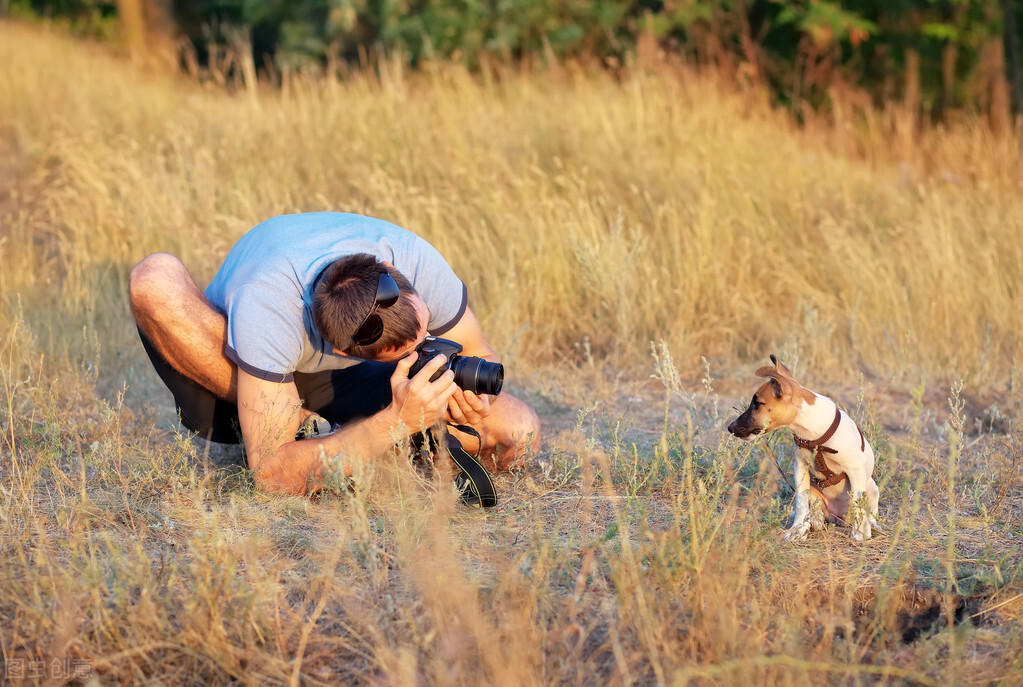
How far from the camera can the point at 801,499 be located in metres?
2.93

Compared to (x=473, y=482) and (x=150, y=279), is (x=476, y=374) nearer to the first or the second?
(x=473, y=482)

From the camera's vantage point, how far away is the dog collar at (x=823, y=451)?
279 centimetres

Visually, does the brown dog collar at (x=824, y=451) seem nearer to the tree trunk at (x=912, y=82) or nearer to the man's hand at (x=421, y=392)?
the man's hand at (x=421, y=392)

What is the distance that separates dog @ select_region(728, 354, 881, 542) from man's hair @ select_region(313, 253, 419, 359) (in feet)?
3.44

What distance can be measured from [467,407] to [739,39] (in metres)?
→ 7.82

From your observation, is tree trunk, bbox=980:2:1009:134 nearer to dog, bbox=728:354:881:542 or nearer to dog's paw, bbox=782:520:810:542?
dog, bbox=728:354:881:542

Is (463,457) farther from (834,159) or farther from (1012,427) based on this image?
(834,159)

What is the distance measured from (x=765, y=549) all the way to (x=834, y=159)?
4804 mm

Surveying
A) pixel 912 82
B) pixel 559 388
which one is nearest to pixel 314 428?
pixel 559 388

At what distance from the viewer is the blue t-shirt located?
2.96 metres

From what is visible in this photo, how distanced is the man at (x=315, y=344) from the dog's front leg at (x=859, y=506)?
3.93 ft

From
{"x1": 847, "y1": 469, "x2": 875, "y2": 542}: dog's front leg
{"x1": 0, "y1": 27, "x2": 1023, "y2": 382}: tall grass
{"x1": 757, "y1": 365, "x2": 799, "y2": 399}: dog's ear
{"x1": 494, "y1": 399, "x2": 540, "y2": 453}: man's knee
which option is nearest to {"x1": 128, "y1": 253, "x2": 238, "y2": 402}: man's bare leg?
{"x1": 494, "y1": 399, "x2": 540, "y2": 453}: man's knee

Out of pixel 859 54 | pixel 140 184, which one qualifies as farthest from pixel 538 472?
pixel 859 54

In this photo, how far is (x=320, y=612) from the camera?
236 cm
